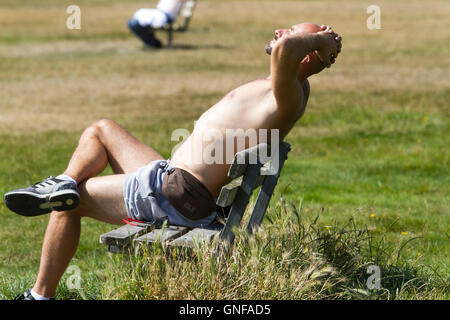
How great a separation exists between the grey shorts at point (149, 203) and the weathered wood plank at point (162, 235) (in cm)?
7

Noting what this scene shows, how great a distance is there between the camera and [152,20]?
20.4 meters

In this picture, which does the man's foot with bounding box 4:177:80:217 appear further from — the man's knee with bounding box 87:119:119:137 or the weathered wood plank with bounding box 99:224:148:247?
the man's knee with bounding box 87:119:119:137

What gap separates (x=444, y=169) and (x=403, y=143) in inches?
51.9

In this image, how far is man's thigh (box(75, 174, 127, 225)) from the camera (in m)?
4.21

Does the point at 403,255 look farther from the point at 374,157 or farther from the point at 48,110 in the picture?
the point at 48,110

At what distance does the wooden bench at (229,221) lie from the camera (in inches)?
152

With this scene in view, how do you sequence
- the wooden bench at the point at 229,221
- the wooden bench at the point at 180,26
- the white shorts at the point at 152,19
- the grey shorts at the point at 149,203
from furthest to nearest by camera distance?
the wooden bench at the point at 180,26
the white shorts at the point at 152,19
the grey shorts at the point at 149,203
the wooden bench at the point at 229,221

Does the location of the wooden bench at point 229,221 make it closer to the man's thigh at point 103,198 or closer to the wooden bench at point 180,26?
the man's thigh at point 103,198

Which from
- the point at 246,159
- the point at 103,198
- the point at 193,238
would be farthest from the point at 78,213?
the point at 246,159

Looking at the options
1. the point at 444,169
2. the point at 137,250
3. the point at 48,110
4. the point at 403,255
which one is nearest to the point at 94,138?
the point at 137,250

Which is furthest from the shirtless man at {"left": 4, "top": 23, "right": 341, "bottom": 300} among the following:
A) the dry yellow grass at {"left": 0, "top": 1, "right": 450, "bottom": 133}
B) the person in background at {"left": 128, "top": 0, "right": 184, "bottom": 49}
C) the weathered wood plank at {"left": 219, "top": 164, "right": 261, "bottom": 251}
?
the person in background at {"left": 128, "top": 0, "right": 184, "bottom": 49}

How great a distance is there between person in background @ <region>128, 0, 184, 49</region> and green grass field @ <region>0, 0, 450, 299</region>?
0.40 metres

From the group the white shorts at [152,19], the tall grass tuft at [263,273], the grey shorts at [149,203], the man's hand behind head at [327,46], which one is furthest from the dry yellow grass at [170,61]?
the man's hand behind head at [327,46]
